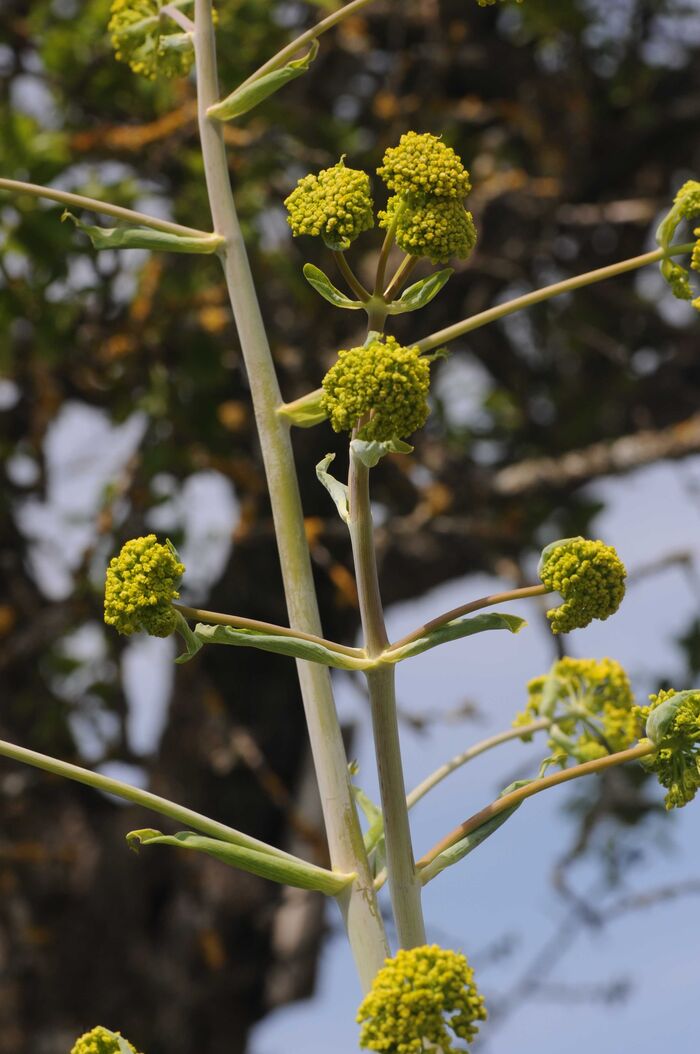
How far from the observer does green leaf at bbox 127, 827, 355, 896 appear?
104 centimetres

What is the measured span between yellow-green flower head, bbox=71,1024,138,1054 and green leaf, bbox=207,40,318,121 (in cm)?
80

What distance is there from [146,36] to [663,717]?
0.95 metres

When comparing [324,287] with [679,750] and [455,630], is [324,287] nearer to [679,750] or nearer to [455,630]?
[455,630]

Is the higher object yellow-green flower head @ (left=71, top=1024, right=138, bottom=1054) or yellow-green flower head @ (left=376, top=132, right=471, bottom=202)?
yellow-green flower head @ (left=376, top=132, right=471, bottom=202)

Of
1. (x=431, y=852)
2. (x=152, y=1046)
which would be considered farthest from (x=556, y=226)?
(x=431, y=852)

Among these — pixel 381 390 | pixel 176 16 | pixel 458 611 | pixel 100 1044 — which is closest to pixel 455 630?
pixel 458 611

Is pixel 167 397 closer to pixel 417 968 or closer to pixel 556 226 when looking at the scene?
pixel 556 226

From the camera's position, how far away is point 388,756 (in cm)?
106

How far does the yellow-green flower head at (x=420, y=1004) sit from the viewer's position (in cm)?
92

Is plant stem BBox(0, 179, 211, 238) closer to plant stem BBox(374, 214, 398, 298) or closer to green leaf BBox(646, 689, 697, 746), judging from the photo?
plant stem BBox(374, 214, 398, 298)

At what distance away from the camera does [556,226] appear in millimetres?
4660

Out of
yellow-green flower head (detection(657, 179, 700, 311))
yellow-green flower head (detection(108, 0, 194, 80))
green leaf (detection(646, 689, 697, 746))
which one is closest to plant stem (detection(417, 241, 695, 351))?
yellow-green flower head (detection(657, 179, 700, 311))

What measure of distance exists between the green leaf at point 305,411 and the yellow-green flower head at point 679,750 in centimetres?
37

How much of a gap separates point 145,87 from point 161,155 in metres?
0.21
